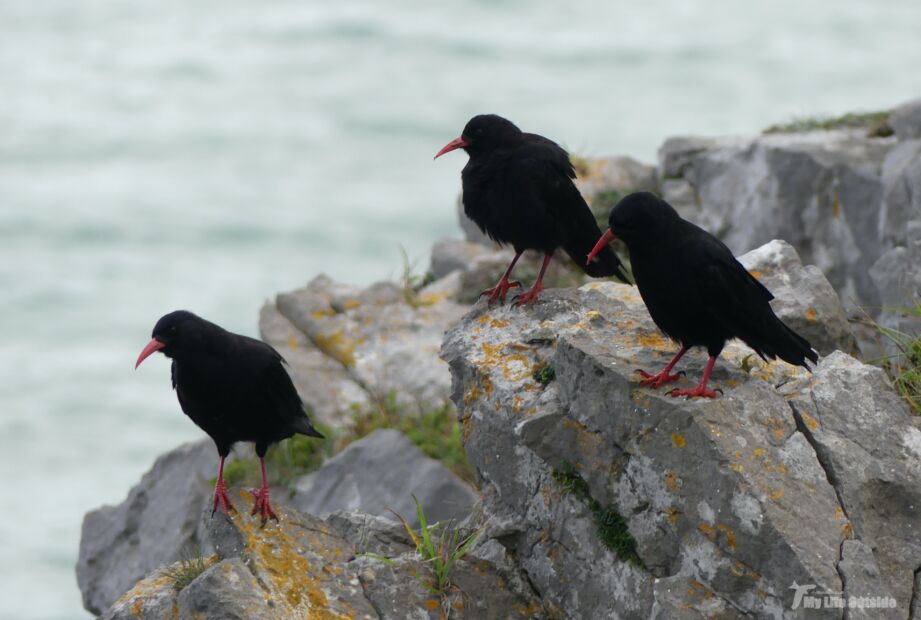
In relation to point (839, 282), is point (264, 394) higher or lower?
higher

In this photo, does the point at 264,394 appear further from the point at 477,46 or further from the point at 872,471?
the point at 477,46

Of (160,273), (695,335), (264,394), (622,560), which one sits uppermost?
(695,335)

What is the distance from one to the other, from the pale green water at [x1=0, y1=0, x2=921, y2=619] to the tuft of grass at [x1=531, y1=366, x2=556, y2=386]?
17.7 meters

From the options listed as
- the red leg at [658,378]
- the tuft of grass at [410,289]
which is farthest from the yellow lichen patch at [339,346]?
the red leg at [658,378]

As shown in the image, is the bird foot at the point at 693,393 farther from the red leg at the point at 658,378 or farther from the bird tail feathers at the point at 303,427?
the bird tail feathers at the point at 303,427

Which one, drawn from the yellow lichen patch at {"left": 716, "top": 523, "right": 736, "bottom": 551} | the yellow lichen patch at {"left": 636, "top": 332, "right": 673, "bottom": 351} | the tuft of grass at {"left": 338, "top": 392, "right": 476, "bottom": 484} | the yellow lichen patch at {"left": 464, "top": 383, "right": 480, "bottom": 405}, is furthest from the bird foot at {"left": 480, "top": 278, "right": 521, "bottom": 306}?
the tuft of grass at {"left": 338, "top": 392, "right": 476, "bottom": 484}

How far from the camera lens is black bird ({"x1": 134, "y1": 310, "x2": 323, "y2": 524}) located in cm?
688

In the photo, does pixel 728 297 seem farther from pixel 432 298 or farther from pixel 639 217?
pixel 432 298

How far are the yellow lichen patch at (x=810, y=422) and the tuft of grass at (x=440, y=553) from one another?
1.84 metres

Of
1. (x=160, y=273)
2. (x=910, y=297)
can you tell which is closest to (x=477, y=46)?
(x=160, y=273)

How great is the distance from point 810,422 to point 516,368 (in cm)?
168

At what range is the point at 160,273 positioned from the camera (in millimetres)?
30422

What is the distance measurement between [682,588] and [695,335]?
1.29 meters

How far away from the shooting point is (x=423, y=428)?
1141 centimetres
